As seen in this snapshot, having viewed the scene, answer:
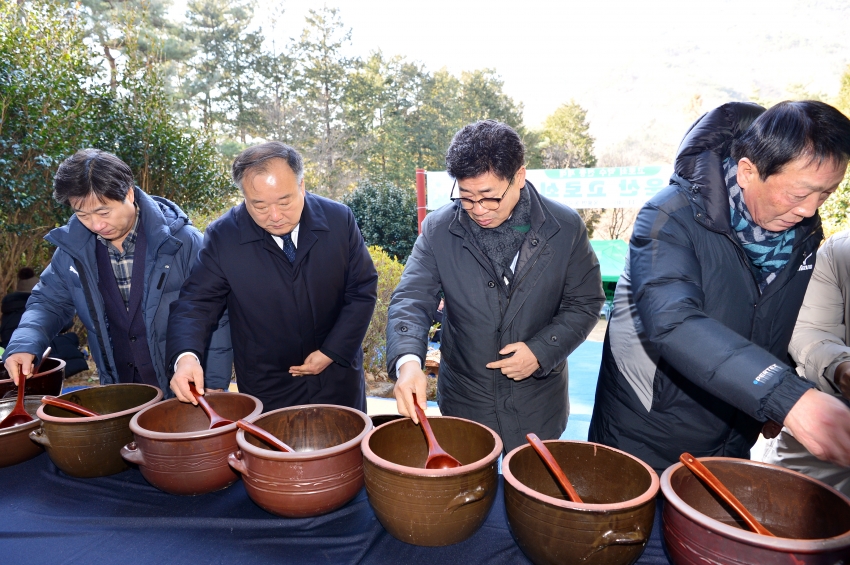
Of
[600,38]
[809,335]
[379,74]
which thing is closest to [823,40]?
[600,38]

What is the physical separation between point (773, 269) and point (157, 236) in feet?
6.11

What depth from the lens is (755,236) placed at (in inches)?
50.3

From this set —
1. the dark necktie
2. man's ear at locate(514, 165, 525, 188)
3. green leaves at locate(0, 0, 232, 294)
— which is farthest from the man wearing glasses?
green leaves at locate(0, 0, 232, 294)

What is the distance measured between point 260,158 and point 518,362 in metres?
0.97

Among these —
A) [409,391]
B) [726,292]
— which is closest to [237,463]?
[409,391]

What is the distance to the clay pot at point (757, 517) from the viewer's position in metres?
0.70

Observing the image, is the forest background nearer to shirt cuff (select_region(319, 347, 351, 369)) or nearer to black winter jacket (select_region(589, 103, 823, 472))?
shirt cuff (select_region(319, 347, 351, 369))

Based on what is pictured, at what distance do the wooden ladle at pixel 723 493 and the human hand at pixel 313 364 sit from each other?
46.2 inches

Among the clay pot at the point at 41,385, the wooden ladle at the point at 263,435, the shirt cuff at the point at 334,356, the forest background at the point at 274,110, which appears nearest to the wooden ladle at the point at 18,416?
the clay pot at the point at 41,385

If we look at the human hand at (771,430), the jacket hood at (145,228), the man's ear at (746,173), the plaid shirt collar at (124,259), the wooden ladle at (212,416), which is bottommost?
the human hand at (771,430)

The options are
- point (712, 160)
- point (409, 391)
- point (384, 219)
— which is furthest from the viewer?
point (384, 219)

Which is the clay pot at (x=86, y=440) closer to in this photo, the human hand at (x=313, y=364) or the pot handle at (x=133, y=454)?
the pot handle at (x=133, y=454)

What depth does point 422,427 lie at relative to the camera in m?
1.13

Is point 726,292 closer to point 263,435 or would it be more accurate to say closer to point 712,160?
point 712,160
